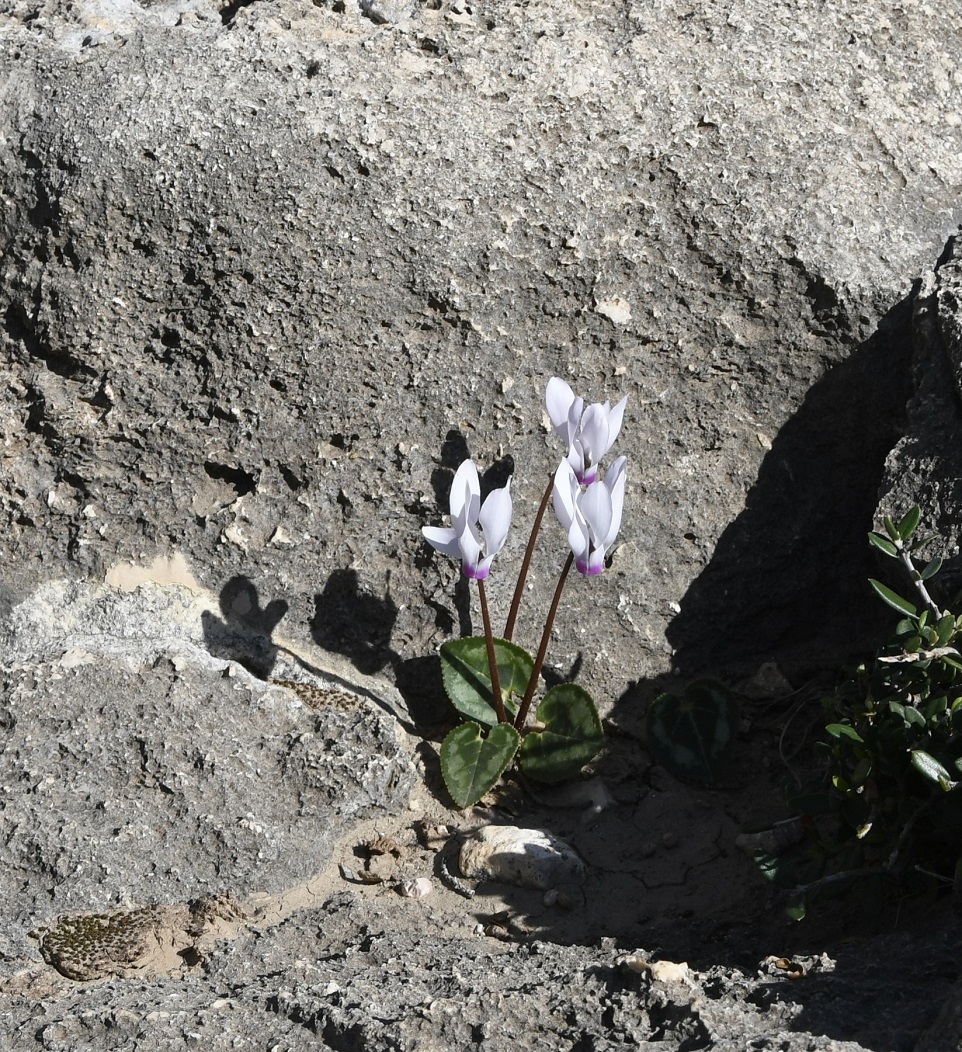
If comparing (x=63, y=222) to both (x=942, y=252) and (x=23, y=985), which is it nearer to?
(x=23, y=985)

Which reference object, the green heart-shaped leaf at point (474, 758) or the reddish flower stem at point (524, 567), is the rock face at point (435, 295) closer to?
the reddish flower stem at point (524, 567)

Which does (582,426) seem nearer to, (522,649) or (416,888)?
(522,649)

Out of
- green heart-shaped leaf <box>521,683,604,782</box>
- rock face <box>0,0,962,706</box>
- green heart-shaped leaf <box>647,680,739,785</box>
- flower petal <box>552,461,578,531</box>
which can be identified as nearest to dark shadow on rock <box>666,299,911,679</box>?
rock face <box>0,0,962,706</box>

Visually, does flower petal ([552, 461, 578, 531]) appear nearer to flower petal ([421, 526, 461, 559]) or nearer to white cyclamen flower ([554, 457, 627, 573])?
white cyclamen flower ([554, 457, 627, 573])

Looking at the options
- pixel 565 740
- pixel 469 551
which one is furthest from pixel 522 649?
pixel 469 551

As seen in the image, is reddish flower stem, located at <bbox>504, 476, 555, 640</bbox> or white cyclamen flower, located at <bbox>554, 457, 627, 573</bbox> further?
reddish flower stem, located at <bbox>504, 476, 555, 640</bbox>

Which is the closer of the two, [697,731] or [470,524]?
[470,524]
